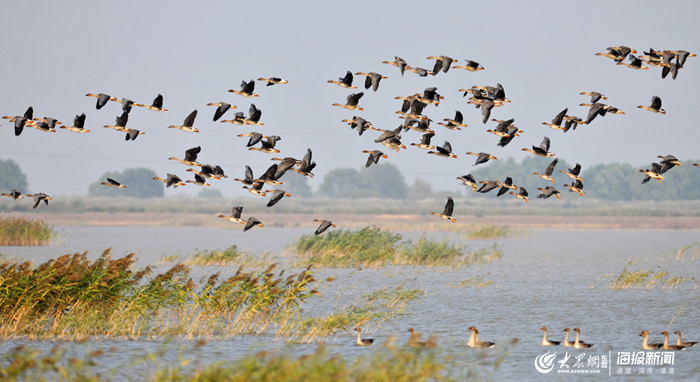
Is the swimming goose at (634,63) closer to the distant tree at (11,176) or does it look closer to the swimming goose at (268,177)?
the swimming goose at (268,177)

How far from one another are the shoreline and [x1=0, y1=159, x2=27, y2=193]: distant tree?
275 feet

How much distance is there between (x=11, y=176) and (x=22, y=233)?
5632 inches

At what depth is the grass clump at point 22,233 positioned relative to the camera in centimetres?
4362

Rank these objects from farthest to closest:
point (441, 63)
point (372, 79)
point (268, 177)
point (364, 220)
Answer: point (364, 220) → point (441, 63) → point (372, 79) → point (268, 177)

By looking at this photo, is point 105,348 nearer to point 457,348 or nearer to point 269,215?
point 457,348

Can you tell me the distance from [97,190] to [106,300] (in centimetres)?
17778

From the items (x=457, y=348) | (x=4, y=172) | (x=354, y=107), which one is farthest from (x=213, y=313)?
(x=4, y=172)

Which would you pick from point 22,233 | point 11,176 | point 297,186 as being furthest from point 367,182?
point 22,233

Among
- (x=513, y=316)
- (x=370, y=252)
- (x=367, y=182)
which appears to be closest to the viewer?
(x=513, y=316)

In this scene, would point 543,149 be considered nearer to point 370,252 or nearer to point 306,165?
point 306,165

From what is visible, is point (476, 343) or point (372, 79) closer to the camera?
point (476, 343)

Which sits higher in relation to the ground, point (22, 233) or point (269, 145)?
point (269, 145)

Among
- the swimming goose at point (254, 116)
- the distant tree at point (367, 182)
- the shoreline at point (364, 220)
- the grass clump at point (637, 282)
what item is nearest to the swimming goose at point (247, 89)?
the swimming goose at point (254, 116)

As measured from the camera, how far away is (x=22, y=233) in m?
44.5
